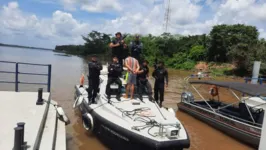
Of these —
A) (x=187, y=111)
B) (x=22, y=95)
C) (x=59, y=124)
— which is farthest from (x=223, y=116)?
(x=22, y=95)

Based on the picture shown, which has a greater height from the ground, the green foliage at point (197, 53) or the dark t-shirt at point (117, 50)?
the green foliage at point (197, 53)

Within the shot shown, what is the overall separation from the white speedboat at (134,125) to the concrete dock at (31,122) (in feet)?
3.60

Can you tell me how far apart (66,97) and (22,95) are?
5.79 meters

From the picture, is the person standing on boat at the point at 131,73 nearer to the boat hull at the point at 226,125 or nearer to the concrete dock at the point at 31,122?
the concrete dock at the point at 31,122

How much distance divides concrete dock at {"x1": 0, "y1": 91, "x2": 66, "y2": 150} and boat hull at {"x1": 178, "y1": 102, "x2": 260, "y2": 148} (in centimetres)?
571

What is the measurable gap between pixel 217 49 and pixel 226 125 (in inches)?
1207

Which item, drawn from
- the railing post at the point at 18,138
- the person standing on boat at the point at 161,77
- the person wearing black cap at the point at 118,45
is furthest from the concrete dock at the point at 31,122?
the person standing on boat at the point at 161,77

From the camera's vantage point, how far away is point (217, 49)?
37844mm

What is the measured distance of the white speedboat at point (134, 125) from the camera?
19.2ft

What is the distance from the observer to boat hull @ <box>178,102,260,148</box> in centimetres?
810

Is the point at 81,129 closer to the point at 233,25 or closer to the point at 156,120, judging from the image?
the point at 156,120

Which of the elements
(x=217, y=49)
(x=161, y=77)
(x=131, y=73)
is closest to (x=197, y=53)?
(x=217, y=49)

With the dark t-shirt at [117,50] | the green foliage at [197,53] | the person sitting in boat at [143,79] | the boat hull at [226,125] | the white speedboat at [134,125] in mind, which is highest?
the green foliage at [197,53]

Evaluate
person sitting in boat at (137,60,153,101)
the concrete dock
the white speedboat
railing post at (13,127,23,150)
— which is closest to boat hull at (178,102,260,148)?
the white speedboat
